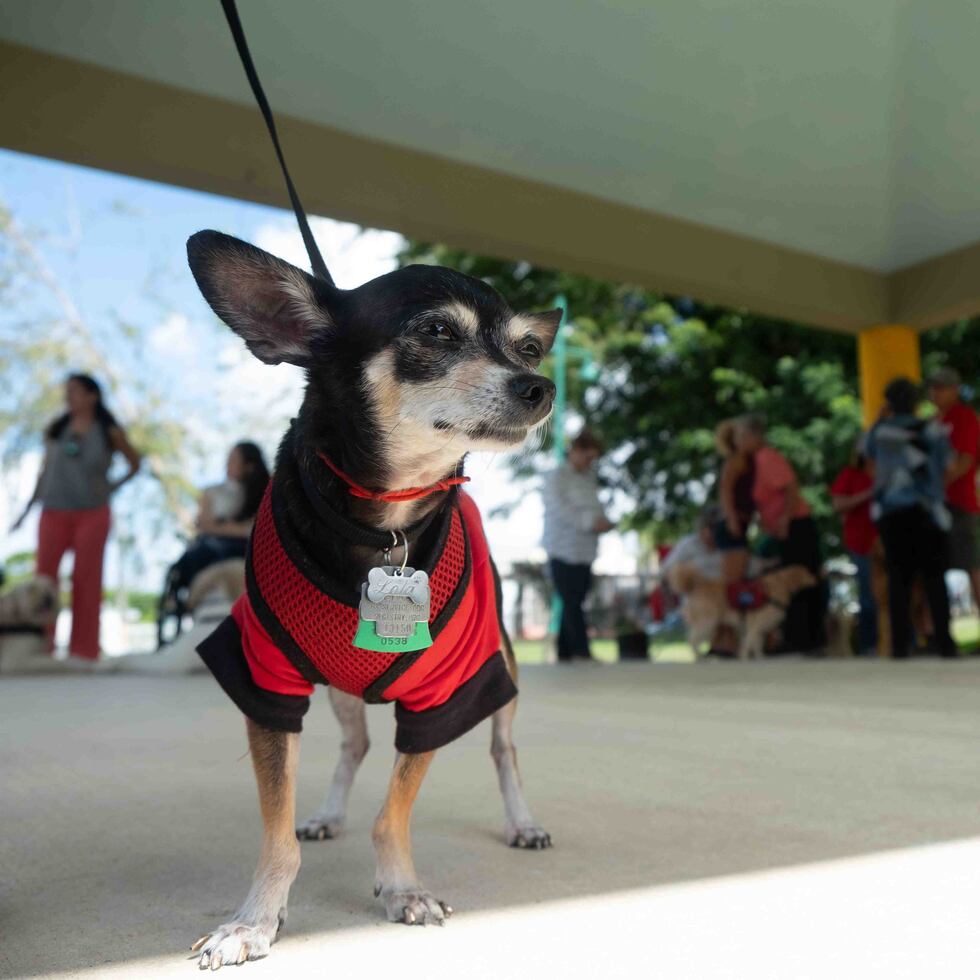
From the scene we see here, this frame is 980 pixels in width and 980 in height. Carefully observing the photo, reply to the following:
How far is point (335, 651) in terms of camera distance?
1857 mm

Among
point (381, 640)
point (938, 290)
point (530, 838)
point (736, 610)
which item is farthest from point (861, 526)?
point (381, 640)

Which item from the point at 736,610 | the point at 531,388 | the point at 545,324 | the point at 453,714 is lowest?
the point at 453,714

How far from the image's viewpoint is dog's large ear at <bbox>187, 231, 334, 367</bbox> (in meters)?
1.88

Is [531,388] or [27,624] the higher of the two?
[531,388]

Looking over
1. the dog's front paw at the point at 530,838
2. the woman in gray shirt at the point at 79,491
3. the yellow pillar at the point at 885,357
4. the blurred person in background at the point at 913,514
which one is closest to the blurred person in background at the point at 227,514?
the woman in gray shirt at the point at 79,491

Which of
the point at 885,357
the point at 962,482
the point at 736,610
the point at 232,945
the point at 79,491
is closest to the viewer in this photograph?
Answer: the point at 232,945

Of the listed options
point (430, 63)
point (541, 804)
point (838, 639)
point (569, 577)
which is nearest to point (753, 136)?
point (430, 63)

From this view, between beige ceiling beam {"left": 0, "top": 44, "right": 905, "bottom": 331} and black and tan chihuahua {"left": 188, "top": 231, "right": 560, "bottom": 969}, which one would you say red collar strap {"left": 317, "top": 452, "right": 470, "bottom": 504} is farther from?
beige ceiling beam {"left": 0, "top": 44, "right": 905, "bottom": 331}

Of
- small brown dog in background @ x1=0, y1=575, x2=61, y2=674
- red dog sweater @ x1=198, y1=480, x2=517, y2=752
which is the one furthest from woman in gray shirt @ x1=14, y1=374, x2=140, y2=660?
red dog sweater @ x1=198, y1=480, x2=517, y2=752

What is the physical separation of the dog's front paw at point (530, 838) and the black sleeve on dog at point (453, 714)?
48cm

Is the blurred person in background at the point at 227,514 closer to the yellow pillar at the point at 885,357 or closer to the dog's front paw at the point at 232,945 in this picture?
the yellow pillar at the point at 885,357

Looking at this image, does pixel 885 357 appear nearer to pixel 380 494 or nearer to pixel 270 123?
pixel 270 123

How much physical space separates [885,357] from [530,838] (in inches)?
362

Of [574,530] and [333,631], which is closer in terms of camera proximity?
[333,631]
